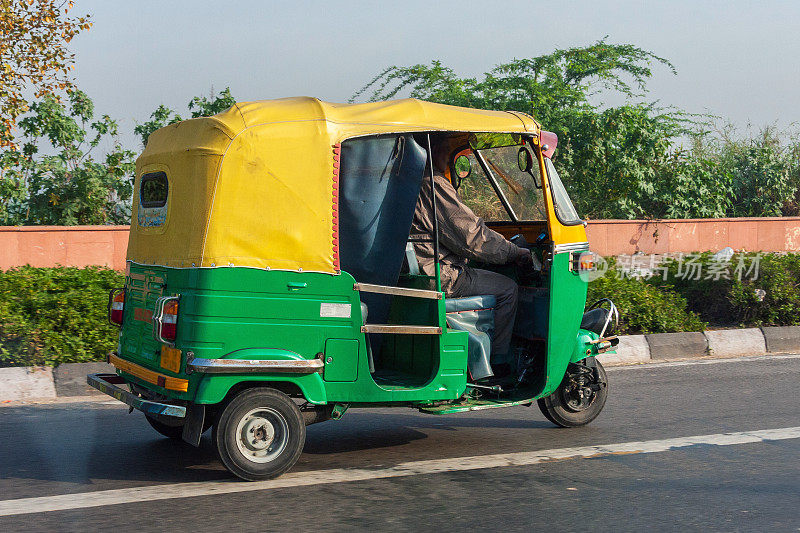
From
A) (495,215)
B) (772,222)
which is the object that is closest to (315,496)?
(495,215)

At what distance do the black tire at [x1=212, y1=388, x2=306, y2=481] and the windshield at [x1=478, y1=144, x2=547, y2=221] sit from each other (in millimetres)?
2308

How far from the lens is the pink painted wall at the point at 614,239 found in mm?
11000

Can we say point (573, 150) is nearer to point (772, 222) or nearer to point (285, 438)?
point (772, 222)

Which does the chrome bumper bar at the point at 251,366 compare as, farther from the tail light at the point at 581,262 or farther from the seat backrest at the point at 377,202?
the tail light at the point at 581,262

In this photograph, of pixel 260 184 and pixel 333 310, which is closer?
pixel 260 184

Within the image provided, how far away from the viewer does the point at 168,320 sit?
15.1 feet

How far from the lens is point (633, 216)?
16172mm

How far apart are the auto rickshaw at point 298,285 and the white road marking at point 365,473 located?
0.50ft

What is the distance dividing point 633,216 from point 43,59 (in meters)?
10.2

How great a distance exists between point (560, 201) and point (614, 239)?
9.43 m

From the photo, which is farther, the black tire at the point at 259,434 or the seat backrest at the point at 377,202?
the seat backrest at the point at 377,202

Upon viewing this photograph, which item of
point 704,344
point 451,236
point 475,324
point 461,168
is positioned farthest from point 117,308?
point 704,344

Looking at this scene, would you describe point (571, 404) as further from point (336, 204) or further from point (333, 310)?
point (336, 204)

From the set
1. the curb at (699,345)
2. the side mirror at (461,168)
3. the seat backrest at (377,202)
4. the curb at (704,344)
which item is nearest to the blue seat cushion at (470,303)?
the seat backrest at (377,202)
